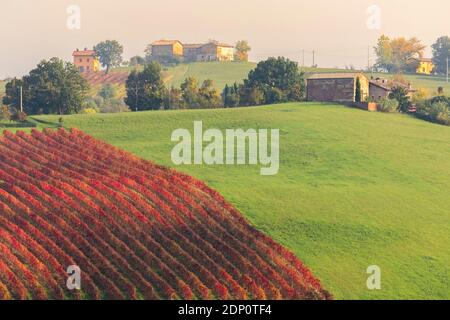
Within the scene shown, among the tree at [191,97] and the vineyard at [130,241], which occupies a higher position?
the tree at [191,97]

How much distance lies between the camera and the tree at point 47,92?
92.1m

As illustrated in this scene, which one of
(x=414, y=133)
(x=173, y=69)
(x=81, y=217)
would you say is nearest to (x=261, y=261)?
(x=81, y=217)

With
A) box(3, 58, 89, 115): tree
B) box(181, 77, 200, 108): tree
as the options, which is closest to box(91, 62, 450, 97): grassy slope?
box(181, 77, 200, 108): tree

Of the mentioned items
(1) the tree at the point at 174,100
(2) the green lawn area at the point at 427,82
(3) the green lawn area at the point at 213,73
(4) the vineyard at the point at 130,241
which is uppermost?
(3) the green lawn area at the point at 213,73

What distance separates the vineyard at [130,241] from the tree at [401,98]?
52068 millimetres

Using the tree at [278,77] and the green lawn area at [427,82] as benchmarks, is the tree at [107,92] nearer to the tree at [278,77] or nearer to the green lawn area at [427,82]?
the tree at [278,77]

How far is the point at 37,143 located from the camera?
58.4 metres

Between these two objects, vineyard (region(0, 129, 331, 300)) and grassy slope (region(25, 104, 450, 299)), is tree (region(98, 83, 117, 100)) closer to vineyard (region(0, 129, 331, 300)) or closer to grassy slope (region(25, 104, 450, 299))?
grassy slope (region(25, 104, 450, 299))

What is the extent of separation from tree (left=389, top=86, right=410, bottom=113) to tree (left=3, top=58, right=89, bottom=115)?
42.2 m

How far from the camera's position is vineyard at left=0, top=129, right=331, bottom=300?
3503cm

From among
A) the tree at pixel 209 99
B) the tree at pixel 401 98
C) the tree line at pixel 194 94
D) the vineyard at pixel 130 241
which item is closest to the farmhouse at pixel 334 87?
the tree line at pixel 194 94

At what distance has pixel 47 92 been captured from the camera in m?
92.2
